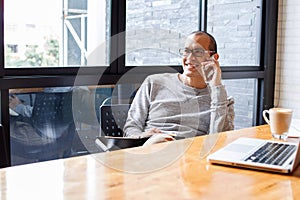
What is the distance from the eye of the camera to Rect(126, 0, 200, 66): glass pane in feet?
9.46

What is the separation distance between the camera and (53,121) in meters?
2.63

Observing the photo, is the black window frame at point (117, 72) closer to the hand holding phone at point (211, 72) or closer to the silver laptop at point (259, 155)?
the hand holding phone at point (211, 72)

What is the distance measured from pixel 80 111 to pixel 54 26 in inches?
21.9

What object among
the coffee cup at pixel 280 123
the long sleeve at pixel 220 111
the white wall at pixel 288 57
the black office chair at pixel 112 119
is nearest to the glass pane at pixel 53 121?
the black office chair at pixel 112 119

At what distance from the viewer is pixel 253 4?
3.72 meters

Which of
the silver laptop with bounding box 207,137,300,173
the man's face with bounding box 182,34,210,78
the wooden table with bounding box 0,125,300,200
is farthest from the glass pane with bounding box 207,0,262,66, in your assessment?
the wooden table with bounding box 0,125,300,200

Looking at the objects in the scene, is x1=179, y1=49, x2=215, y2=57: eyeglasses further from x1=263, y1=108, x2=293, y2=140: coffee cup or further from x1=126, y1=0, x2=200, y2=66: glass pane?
x1=263, y1=108, x2=293, y2=140: coffee cup

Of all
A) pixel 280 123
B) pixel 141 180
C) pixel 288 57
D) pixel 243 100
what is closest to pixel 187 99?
pixel 280 123

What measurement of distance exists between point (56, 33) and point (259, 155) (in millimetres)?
1577

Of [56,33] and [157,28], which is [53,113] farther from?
[157,28]

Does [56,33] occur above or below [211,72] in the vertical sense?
above

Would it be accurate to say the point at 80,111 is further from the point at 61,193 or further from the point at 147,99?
the point at 61,193

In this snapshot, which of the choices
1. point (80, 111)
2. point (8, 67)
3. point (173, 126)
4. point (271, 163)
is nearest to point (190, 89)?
point (173, 126)

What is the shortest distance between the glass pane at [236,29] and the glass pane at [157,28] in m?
0.23
